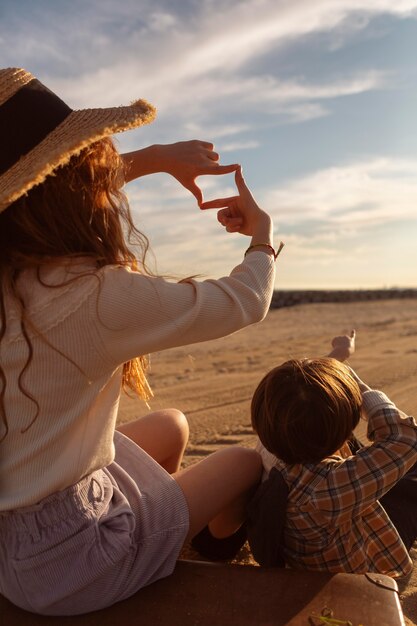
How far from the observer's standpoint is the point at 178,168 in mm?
2291

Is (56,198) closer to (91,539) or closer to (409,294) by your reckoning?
(91,539)

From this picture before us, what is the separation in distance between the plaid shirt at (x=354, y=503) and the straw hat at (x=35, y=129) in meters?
1.16

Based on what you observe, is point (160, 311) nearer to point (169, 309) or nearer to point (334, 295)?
point (169, 309)

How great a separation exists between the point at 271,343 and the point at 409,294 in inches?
615

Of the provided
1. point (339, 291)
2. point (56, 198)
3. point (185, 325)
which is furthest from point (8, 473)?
point (339, 291)

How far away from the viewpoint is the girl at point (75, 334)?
1682 millimetres

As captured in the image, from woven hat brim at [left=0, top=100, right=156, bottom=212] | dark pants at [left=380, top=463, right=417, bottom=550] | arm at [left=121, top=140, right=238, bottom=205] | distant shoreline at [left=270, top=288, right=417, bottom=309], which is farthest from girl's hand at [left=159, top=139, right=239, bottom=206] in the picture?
distant shoreline at [left=270, top=288, right=417, bottom=309]

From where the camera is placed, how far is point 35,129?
175 centimetres

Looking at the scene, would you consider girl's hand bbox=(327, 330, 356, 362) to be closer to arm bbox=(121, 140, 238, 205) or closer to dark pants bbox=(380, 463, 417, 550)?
dark pants bbox=(380, 463, 417, 550)

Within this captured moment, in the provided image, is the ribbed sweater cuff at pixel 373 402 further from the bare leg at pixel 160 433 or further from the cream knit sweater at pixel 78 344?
the bare leg at pixel 160 433

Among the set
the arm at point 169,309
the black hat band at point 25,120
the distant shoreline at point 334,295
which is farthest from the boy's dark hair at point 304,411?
the distant shoreline at point 334,295

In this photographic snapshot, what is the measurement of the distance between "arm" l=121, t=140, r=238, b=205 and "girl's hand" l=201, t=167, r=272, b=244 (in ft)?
0.20

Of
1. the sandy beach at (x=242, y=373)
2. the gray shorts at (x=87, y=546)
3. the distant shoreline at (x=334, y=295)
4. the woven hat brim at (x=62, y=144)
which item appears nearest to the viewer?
the woven hat brim at (x=62, y=144)

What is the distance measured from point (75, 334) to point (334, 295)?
21470 mm
